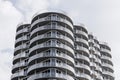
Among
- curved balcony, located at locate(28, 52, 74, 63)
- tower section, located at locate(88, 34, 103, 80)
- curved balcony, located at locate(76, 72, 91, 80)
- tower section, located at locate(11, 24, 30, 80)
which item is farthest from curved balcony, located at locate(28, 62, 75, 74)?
tower section, located at locate(88, 34, 103, 80)

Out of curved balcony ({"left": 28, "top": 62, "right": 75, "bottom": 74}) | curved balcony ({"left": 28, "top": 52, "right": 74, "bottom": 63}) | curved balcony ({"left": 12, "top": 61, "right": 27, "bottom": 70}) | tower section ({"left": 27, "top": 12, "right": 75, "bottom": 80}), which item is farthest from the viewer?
curved balcony ({"left": 12, "top": 61, "right": 27, "bottom": 70})

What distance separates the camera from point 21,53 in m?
118

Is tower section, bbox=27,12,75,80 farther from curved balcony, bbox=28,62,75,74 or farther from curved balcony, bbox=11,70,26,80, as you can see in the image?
curved balcony, bbox=11,70,26,80

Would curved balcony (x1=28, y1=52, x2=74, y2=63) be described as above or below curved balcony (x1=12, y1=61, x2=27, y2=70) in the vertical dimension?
below

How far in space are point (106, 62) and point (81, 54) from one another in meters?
25.9

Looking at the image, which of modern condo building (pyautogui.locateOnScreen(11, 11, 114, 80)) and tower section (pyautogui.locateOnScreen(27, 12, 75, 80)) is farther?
modern condo building (pyautogui.locateOnScreen(11, 11, 114, 80))

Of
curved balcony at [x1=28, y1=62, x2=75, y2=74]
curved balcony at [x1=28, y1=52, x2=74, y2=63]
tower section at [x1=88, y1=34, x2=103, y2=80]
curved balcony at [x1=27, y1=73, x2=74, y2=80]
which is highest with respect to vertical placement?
tower section at [x1=88, y1=34, x2=103, y2=80]

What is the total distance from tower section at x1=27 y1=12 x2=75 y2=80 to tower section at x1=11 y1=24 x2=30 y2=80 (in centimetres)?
436

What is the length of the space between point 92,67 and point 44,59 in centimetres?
3082

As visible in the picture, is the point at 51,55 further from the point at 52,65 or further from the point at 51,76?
the point at 51,76

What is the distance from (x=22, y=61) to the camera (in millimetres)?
115562

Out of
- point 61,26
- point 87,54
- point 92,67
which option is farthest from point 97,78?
point 61,26

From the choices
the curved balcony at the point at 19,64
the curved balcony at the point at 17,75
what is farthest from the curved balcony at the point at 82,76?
the curved balcony at the point at 17,75

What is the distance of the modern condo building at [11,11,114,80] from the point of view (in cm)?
10425
